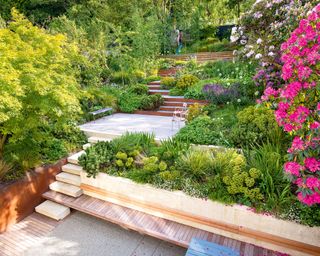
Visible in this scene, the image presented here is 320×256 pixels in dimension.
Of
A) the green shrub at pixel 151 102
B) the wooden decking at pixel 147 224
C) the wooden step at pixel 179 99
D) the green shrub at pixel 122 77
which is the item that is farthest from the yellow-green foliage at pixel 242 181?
the green shrub at pixel 122 77

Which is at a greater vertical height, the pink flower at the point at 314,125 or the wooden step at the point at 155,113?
the pink flower at the point at 314,125

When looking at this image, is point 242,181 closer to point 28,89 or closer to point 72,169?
point 72,169

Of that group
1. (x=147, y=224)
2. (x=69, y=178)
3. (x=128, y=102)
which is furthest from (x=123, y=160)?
(x=128, y=102)

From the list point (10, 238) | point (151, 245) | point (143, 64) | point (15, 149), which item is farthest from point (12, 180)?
point (143, 64)

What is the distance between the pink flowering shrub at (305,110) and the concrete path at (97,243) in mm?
2342

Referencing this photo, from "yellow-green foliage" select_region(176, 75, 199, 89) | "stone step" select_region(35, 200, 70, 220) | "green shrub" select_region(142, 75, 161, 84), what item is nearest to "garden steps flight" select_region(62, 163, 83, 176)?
"stone step" select_region(35, 200, 70, 220)

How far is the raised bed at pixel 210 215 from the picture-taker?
326 centimetres

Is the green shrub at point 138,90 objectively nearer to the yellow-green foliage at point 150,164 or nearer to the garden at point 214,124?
the garden at point 214,124

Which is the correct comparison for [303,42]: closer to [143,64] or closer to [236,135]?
[236,135]

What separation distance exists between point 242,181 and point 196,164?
0.82 meters

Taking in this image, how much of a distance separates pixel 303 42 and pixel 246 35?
A: 690cm

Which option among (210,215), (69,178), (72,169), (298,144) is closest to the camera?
(298,144)

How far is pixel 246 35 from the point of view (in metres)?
8.71

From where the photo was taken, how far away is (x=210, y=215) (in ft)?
12.5
